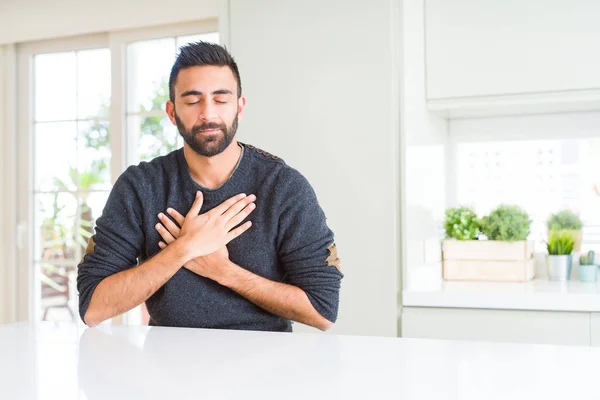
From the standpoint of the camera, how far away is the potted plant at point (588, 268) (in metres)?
2.72

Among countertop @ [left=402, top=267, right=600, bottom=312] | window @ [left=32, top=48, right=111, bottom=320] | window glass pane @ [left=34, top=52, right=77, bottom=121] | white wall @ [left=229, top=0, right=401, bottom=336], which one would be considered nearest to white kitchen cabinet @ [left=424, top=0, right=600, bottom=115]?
white wall @ [left=229, top=0, right=401, bottom=336]

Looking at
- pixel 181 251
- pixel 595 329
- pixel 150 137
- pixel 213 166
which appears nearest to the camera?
pixel 181 251

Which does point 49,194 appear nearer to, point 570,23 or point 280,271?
point 280,271

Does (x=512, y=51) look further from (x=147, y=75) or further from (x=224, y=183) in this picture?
(x=147, y=75)

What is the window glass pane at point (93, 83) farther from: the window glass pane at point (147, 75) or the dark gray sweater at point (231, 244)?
the dark gray sweater at point (231, 244)

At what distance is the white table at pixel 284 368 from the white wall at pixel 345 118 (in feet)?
3.94

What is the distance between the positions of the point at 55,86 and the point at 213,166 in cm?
232

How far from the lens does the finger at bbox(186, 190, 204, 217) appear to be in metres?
1.70

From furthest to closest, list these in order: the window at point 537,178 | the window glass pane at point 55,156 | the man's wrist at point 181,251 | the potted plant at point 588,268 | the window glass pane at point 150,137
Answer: the window glass pane at point 55,156 → the window glass pane at point 150,137 → the window at point 537,178 → the potted plant at point 588,268 → the man's wrist at point 181,251

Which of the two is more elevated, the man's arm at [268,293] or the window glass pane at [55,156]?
the window glass pane at [55,156]

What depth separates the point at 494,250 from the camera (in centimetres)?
278

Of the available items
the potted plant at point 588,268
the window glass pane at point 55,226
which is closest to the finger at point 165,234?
the potted plant at point 588,268

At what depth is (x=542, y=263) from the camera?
3.00 m

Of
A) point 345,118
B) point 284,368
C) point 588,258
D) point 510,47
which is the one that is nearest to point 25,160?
point 345,118
